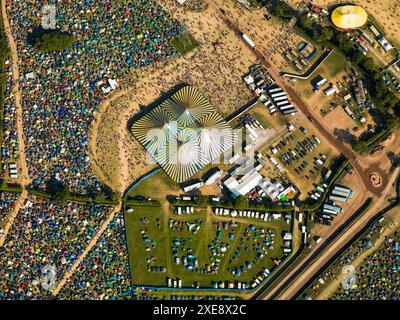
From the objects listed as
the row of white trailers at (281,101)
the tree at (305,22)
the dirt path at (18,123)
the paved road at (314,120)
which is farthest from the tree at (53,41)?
the tree at (305,22)

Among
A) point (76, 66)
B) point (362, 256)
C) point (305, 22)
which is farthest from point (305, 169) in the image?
point (76, 66)

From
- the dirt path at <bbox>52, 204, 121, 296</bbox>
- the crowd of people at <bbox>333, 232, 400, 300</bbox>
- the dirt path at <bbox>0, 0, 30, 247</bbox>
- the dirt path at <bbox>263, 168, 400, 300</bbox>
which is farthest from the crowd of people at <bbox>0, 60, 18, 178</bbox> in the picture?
the crowd of people at <bbox>333, 232, 400, 300</bbox>

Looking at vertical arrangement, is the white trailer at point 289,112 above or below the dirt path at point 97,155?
above

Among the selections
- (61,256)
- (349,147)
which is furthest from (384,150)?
(61,256)

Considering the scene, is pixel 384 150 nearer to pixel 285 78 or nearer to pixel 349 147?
pixel 349 147

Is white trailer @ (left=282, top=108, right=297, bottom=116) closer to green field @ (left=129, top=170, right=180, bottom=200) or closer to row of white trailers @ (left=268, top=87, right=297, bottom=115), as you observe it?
row of white trailers @ (left=268, top=87, right=297, bottom=115)

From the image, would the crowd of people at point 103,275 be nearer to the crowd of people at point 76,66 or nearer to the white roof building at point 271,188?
the crowd of people at point 76,66
